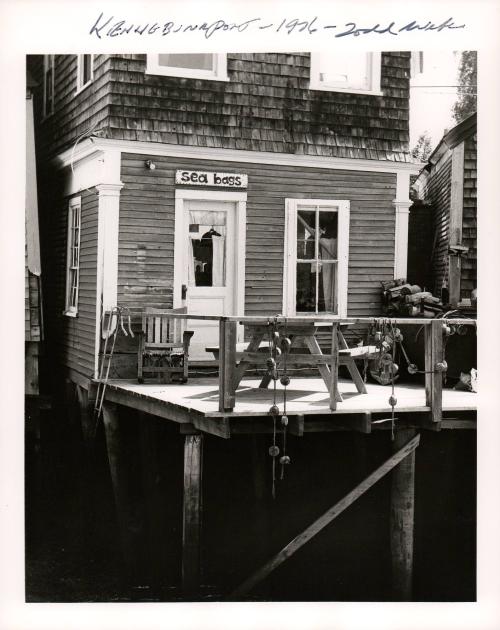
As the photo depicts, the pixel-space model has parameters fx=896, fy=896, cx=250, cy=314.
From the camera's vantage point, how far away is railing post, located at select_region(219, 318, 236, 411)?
840 centimetres

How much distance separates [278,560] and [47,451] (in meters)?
5.12

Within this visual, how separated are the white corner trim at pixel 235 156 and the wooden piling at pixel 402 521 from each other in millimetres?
4414

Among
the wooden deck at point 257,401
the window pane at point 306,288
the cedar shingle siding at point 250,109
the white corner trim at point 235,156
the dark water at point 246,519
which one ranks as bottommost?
the dark water at point 246,519

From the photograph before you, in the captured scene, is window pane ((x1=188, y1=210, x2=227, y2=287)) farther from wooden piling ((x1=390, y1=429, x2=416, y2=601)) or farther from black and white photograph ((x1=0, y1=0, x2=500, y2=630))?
wooden piling ((x1=390, y1=429, x2=416, y2=601))

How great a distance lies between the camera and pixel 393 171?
41.4 feet

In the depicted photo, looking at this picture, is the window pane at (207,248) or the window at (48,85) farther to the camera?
the window at (48,85)

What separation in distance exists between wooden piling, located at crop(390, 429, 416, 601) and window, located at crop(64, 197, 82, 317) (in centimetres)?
534

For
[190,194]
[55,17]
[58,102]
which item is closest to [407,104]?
[190,194]

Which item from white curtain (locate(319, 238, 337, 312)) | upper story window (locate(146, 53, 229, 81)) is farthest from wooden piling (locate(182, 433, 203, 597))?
upper story window (locate(146, 53, 229, 81))

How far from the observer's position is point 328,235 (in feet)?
41.0

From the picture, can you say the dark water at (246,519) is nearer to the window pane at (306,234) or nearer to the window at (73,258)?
Result: the window at (73,258)

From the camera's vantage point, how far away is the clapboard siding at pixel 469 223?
41.2ft

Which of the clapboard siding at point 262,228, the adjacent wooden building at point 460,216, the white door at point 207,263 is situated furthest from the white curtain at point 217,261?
the adjacent wooden building at point 460,216

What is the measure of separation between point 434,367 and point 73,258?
6.00m
